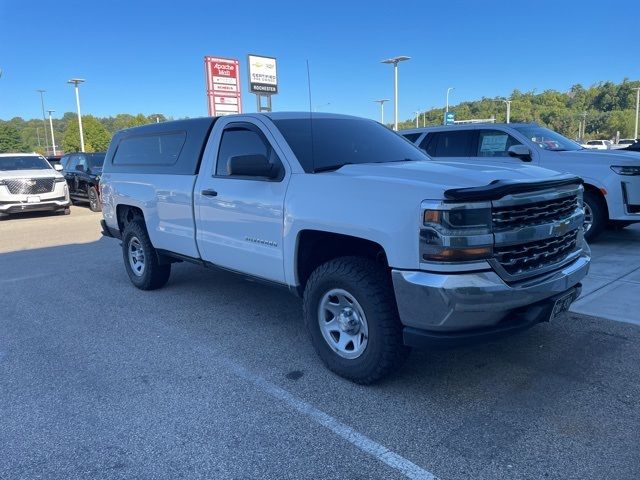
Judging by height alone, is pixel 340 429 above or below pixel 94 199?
below

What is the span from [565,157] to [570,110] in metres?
99.4

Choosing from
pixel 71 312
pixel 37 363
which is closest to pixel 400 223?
pixel 37 363

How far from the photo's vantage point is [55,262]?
840 centimetres

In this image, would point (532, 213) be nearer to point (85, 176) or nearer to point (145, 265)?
point (145, 265)

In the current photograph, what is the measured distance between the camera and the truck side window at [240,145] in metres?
4.51

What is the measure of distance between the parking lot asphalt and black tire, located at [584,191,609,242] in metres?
3.73

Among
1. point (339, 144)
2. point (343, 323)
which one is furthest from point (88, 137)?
point (343, 323)

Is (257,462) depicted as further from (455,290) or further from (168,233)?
(168,233)

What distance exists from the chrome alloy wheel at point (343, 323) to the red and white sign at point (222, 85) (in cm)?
1863

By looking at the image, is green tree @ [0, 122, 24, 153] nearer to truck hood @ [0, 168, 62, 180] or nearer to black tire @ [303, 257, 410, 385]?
truck hood @ [0, 168, 62, 180]

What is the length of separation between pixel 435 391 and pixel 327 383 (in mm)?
763

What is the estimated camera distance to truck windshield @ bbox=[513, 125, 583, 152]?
338 inches

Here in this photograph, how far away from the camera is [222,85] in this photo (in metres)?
21.9

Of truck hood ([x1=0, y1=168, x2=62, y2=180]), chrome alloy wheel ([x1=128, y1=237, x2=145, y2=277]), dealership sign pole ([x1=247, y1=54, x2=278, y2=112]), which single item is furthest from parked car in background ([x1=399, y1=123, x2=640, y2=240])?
dealership sign pole ([x1=247, y1=54, x2=278, y2=112])
